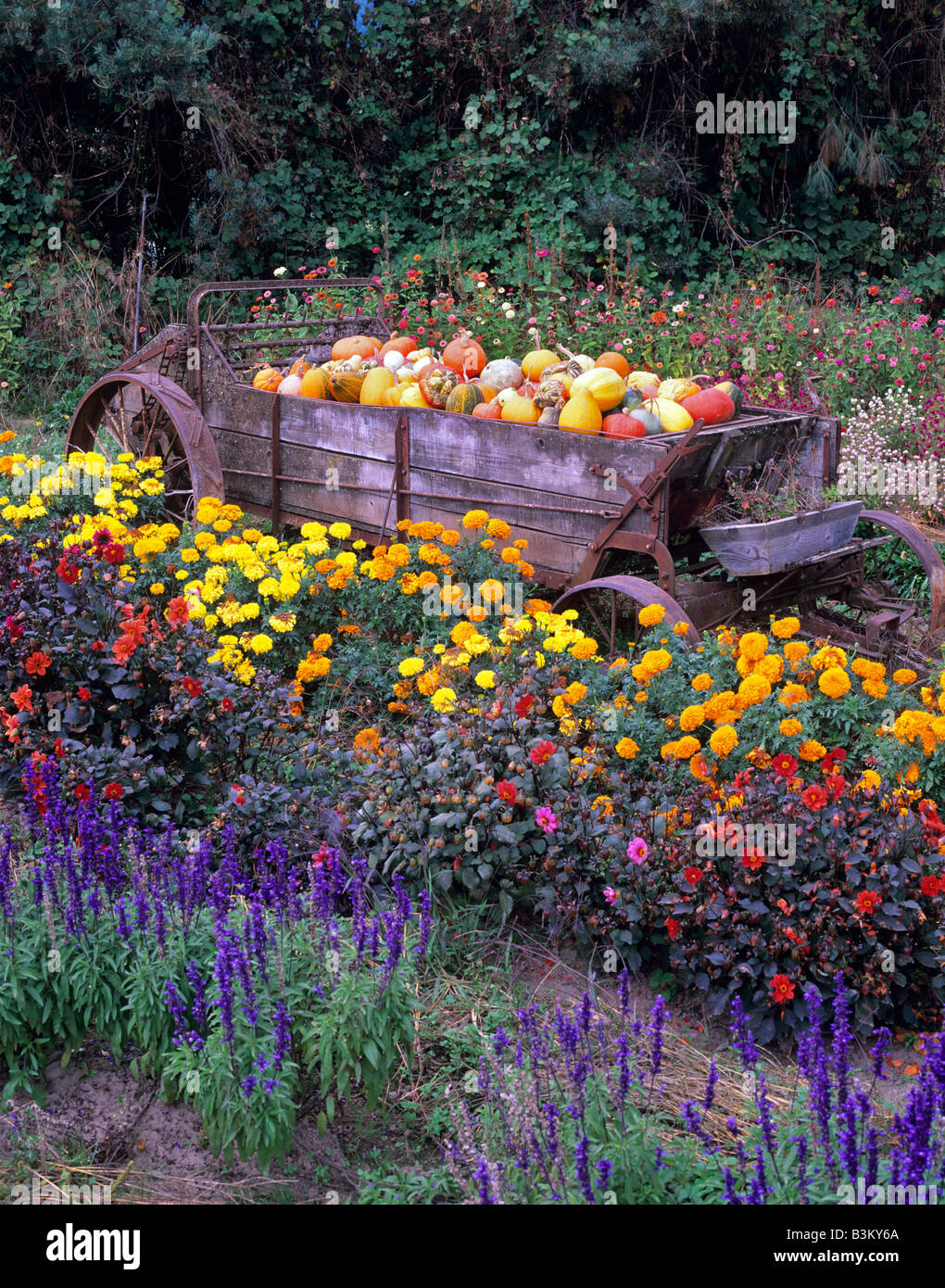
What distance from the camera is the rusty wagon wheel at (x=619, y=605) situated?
360 centimetres

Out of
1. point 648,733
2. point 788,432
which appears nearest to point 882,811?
point 648,733

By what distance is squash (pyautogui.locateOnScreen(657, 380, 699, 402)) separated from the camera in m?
4.45

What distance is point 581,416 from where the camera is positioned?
417cm

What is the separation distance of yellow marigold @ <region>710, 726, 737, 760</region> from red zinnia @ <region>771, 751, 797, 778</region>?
13 cm

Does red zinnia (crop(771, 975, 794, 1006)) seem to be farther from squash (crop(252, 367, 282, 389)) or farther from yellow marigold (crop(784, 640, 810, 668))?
squash (crop(252, 367, 282, 389))

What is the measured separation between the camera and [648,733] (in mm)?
3104

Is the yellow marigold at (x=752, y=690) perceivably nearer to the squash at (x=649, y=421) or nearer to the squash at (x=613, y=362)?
the squash at (x=649, y=421)

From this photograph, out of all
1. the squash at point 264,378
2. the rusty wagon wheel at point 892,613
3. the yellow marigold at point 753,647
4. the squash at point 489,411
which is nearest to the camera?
the yellow marigold at point 753,647

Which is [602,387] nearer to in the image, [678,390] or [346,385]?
[678,390]

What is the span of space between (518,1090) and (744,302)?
22.3 ft

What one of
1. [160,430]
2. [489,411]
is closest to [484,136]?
[160,430]

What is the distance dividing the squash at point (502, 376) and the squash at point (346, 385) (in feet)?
1.97

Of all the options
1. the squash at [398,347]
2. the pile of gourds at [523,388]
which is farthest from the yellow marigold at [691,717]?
the squash at [398,347]
